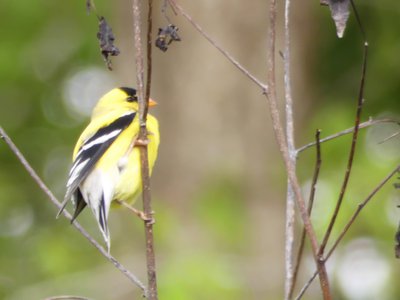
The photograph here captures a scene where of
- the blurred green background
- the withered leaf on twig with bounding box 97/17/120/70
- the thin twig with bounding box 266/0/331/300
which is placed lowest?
the thin twig with bounding box 266/0/331/300

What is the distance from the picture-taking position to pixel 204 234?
7.67 meters

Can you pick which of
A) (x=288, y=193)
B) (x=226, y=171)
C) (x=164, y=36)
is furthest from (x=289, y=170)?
(x=226, y=171)

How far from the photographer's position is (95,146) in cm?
440

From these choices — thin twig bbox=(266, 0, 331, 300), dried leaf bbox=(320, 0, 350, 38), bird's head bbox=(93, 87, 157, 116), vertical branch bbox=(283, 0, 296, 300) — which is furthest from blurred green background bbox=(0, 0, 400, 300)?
dried leaf bbox=(320, 0, 350, 38)

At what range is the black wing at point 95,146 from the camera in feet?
14.0

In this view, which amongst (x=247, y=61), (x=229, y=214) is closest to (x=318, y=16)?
(x=247, y=61)

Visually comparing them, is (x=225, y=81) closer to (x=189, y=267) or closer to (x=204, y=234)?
(x=204, y=234)

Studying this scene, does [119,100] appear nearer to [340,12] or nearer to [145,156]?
[145,156]

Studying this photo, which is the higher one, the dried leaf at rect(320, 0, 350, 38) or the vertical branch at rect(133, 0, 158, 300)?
the dried leaf at rect(320, 0, 350, 38)

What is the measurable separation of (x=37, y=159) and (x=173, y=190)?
2596 millimetres

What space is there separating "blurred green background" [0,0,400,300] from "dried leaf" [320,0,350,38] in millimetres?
4093

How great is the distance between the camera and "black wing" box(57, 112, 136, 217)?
14.0ft

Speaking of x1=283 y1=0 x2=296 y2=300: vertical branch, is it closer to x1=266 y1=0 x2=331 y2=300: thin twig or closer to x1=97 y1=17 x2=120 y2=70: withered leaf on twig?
x1=266 y1=0 x2=331 y2=300: thin twig

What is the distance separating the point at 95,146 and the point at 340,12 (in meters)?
2.15
